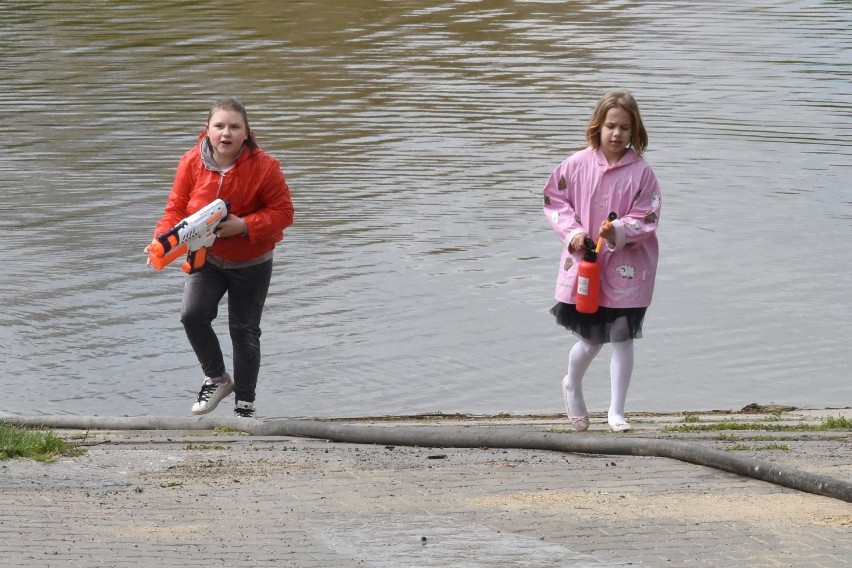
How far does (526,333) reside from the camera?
10.0m

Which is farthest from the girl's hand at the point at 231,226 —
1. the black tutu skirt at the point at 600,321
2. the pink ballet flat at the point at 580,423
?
the pink ballet flat at the point at 580,423

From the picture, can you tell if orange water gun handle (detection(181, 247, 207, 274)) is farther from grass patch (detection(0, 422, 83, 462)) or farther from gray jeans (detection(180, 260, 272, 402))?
grass patch (detection(0, 422, 83, 462))

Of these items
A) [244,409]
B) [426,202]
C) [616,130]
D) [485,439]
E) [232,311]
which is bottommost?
[244,409]

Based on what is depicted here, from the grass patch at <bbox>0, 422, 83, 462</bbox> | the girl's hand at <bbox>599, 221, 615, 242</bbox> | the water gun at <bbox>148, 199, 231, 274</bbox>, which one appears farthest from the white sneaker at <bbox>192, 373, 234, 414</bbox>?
the girl's hand at <bbox>599, 221, 615, 242</bbox>

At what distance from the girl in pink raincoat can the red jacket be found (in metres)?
1.37

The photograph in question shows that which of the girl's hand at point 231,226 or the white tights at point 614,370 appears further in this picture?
the white tights at point 614,370

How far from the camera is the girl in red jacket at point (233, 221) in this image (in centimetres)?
728

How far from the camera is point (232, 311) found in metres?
7.69

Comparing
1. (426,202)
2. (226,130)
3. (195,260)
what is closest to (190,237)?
(195,260)

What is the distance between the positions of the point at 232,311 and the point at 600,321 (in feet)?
6.27

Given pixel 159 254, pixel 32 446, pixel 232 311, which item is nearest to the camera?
pixel 32 446

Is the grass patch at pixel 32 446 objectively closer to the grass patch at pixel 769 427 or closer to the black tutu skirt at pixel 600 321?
the black tutu skirt at pixel 600 321

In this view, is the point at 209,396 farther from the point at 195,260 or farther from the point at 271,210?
the point at 271,210

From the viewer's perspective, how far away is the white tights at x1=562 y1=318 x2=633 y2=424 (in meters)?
7.29
